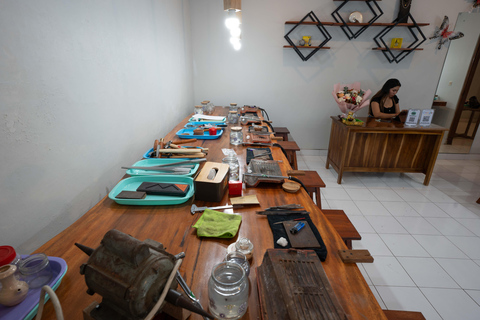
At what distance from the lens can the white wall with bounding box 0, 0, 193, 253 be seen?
1.02 metres

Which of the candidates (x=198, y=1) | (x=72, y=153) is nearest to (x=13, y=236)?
(x=72, y=153)

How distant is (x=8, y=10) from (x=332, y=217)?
7.08 ft

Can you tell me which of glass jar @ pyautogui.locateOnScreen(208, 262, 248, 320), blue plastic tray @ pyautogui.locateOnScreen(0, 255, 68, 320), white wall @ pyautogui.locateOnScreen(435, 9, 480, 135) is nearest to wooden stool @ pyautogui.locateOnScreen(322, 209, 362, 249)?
glass jar @ pyautogui.locateOnScreen(208, 262, 248, 320)

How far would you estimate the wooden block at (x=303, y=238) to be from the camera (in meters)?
1.06

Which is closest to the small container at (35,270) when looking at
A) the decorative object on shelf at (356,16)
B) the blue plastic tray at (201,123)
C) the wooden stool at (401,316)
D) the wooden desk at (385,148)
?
the wooden stool at (401,316)

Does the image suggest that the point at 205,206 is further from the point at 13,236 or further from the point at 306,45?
the point at 306,45

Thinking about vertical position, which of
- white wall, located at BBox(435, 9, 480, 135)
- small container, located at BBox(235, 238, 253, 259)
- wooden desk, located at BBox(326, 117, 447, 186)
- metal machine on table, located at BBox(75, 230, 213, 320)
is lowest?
wooden desk, located at BBox(326, 117, 447, 186)

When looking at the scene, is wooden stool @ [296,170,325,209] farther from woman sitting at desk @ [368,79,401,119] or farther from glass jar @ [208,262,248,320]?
woman sitting at desk @ [368,79,401,119]

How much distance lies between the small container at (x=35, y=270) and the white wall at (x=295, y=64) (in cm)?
408

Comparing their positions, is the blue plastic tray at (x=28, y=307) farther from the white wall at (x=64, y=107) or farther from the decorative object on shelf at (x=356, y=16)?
the decorative object on shelf at (x=356, y=16)

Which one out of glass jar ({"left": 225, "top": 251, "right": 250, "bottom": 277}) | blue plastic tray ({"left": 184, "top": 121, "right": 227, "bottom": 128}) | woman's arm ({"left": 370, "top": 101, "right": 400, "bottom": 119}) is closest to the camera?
glass jar ({"left": 225, "top": 251, "right": 250, "bottom": 277})

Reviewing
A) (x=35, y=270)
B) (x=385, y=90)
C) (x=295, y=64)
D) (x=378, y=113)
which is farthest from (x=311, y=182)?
(x=295, y=64)

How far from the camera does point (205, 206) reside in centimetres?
135

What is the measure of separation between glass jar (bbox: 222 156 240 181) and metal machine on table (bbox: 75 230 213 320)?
960 mm
